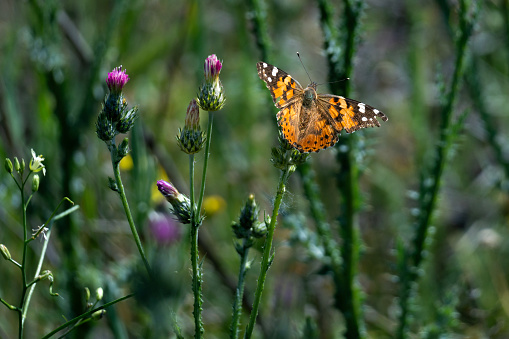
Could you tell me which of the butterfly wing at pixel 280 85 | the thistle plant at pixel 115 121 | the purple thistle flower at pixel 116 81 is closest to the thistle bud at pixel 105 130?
the thistle plant at pixel 115 121

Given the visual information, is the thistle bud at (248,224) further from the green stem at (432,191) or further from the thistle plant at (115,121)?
the green stem at (432,191)

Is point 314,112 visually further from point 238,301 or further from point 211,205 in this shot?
point 211,205

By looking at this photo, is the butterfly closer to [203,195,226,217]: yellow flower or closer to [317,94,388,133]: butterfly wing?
[317,94,388,133]: butterfly wing

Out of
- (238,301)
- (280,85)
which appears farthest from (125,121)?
(280,85)

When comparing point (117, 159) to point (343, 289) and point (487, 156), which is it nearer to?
point (343, 289)

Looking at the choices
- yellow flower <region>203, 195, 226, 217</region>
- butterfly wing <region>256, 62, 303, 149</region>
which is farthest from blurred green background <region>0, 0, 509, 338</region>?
butterfly wing <region>256, 62, 303, 149</region>

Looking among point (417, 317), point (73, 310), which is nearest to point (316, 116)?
point (73, 310)

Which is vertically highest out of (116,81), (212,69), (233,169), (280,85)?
(233,169)
